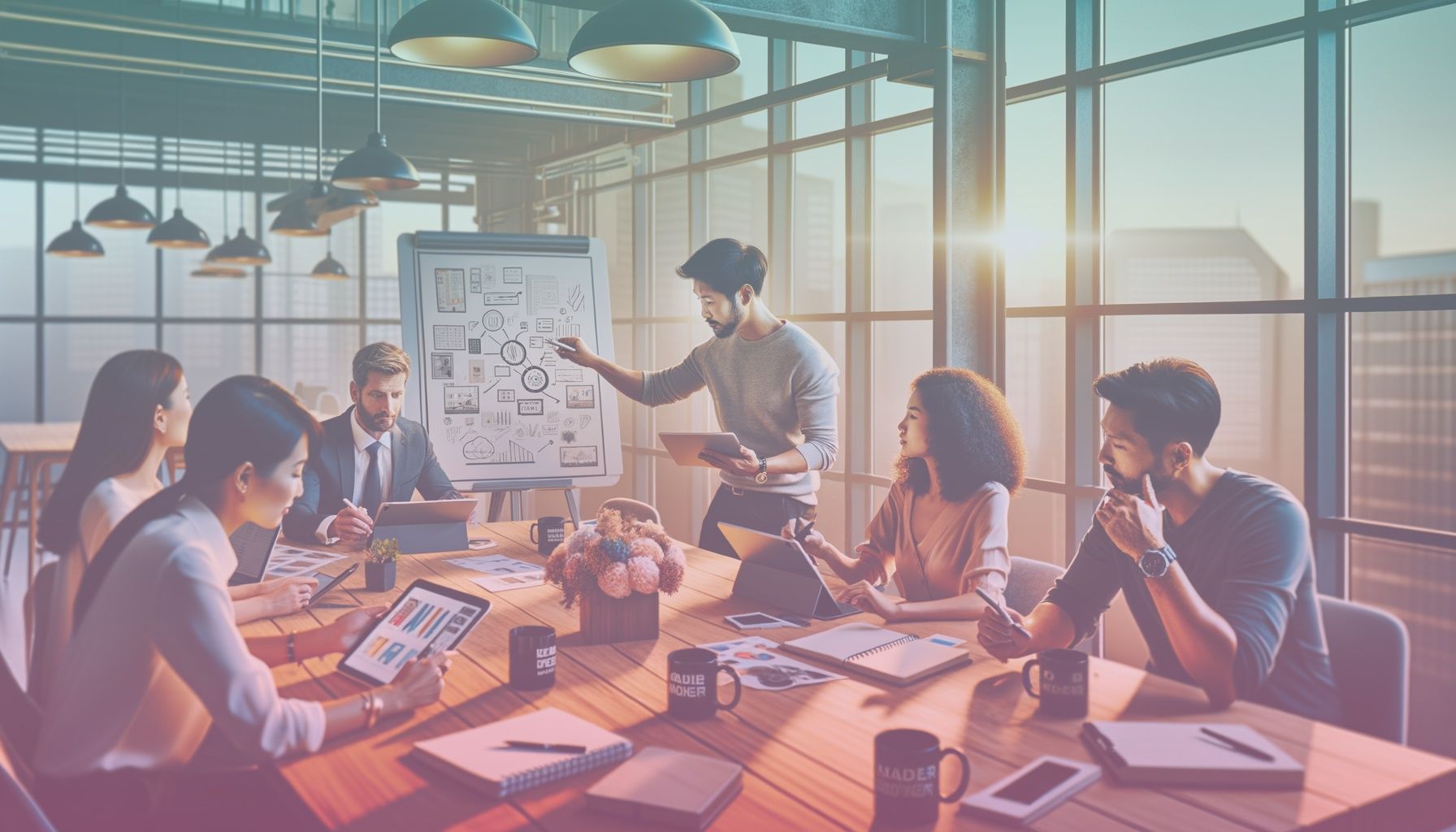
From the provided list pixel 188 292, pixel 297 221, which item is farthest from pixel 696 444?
pixel 188 292

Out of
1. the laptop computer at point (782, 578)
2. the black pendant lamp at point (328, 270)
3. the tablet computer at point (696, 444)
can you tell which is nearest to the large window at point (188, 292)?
the black pendant lamp at point (328, 270)

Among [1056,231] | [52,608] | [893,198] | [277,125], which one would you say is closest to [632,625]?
[52,608]

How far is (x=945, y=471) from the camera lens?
286 cm

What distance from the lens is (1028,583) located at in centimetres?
280

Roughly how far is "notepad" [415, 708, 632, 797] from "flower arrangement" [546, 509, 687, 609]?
54 centimetres

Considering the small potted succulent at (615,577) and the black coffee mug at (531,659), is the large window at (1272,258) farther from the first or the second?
the black coffee mug at (531,659)

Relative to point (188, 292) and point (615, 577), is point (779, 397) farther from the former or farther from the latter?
point (188, 292)

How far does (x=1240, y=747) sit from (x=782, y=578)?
1237 mm

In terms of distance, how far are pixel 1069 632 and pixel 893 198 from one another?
392cm

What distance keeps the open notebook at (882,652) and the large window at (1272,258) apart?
5.60 feet

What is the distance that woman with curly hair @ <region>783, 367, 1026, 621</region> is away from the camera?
2729mm

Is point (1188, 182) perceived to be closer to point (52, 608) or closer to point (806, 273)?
point (806, 273)

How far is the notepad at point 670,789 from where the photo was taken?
4.77 feet

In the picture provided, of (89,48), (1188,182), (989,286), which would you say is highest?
(89,48)
